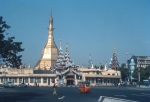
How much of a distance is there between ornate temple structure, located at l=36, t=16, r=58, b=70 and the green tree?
85777 millimetres

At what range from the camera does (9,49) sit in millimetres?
33750

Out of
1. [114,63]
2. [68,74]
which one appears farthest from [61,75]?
[114,63]

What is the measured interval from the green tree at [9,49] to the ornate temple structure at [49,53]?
85.8 m

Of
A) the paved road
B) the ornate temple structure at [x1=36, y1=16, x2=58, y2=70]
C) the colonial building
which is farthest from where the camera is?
the ornate temple structure at [x1=36, y1=16, x2=58, y2=70]

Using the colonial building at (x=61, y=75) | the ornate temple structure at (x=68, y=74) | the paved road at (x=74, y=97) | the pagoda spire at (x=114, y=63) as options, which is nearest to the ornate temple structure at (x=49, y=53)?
the colonial building at (x=61, y=75)

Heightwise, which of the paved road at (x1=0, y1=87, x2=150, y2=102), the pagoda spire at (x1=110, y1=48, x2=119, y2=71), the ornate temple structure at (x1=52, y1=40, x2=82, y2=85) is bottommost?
the paved road at (x1=0, y1=87, x2=150, y2=102)

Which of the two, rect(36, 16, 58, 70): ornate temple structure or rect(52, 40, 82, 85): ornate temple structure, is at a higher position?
rect(36, 16, 58, 70): ornate temple structure

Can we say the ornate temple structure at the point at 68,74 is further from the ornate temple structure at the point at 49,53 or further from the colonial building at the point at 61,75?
the ornate temple structure at the point at 49,53

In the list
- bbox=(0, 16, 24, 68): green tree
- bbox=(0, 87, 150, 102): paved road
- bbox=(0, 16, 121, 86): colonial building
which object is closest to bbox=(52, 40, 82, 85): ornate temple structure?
bbox=(0, 16, 121, 86): colonial building

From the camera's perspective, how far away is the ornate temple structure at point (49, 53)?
122944mm

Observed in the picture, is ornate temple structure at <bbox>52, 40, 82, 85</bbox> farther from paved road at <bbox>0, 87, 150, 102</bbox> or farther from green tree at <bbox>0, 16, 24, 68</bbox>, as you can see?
green tree at <bbox>0, 16, 24, 68</bbox>

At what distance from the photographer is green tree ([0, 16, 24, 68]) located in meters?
33.3

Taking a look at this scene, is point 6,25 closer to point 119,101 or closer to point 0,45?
point 0,45

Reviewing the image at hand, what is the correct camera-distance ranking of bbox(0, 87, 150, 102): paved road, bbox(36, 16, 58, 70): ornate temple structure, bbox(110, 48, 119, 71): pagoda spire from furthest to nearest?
bbox(110, 48, 119, 71): pagoda spire → bbox(36, 16, 58, 70): ornate temple structure → bbox(0, 87, 150, 102): paved road
